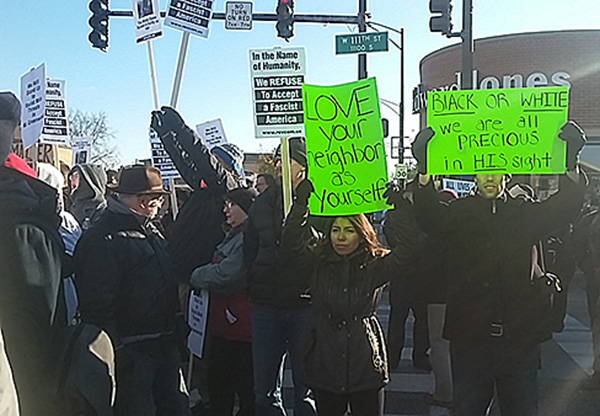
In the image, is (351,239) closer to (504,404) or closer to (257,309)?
(257,309)

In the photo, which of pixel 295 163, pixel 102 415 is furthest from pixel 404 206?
pixel 102 415

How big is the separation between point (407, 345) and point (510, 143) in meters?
3.98

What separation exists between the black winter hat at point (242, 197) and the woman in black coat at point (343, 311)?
2.40 ft

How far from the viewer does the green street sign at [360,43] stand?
10812 mm

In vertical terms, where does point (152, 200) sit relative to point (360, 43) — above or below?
below

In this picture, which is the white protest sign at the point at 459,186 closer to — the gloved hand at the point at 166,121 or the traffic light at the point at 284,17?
the gloved hand at the point at 166,121

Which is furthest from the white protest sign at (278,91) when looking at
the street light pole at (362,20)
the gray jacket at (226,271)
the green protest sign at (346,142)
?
the street light pole at (362,20)

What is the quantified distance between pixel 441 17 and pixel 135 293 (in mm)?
9235

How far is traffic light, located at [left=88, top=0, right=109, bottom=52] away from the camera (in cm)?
1241

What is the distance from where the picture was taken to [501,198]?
3.17m

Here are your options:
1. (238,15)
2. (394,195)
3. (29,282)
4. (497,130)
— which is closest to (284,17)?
(238,15)

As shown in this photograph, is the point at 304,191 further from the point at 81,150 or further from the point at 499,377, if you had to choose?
A: the point at 81,150

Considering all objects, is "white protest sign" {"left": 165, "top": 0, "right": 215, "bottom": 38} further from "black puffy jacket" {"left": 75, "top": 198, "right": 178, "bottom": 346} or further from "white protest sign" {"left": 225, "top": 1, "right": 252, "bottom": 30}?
"white protest sign" {"left": 225, "top": 1, "right": 252, "bottom": 30}

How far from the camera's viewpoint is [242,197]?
12.9ft
